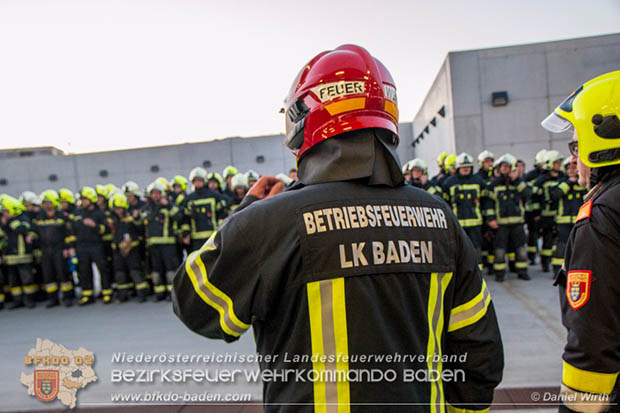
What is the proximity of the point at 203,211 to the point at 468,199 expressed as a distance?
4957mm

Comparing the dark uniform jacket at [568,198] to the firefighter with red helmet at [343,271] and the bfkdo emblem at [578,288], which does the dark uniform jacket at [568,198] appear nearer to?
the bfkdo emblem at [578,288]

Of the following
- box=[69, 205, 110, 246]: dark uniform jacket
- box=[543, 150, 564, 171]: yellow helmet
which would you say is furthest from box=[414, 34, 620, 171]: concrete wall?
box=[69, 205, 110, 246]: dark uniform jacket

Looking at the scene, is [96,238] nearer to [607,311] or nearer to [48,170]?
[607,311]

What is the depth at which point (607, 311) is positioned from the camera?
131cm

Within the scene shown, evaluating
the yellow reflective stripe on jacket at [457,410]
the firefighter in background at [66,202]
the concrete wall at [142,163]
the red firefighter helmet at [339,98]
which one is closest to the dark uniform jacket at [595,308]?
the yellow reflective stripe on jacket at [457,410]

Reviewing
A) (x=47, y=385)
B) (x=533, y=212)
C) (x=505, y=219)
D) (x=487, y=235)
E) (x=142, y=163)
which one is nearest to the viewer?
(x=47, y=385)

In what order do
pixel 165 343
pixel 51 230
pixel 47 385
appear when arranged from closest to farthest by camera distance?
1. pixel 47 385
2. pixel 165 343
3. pixel 51 230

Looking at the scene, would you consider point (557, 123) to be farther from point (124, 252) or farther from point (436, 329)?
point (124, 252)

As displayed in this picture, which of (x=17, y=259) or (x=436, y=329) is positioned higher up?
(x=436, y=329)

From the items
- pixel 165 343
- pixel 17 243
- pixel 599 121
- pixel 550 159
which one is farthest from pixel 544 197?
pixel 17 243

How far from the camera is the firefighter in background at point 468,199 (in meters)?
6.81

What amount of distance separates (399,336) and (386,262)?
23 cm

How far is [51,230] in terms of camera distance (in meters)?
7.41

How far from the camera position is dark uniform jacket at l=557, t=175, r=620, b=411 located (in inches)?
51.7
